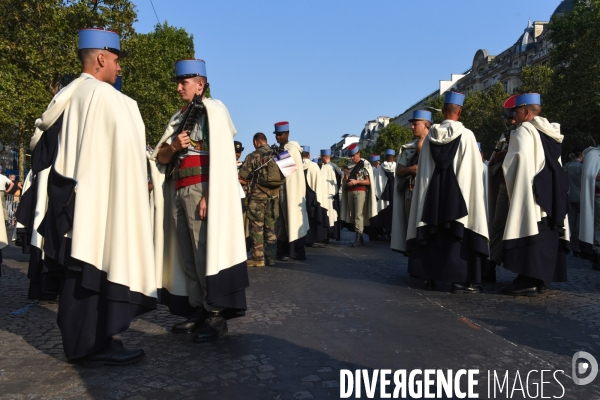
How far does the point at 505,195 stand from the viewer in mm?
7691

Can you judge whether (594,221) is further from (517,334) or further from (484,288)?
(517,334)

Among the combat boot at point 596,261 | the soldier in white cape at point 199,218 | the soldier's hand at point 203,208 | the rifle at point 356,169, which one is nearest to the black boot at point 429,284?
the soldier in white cape at point 199,218

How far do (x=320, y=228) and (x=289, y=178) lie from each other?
9.41 feet

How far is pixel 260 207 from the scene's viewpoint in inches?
408

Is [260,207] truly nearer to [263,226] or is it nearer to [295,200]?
[263,226]

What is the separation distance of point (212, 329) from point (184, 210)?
3.12ft

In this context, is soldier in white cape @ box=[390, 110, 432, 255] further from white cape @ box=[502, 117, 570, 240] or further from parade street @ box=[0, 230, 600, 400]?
white cape @ box=[502, 117, 570, 240]

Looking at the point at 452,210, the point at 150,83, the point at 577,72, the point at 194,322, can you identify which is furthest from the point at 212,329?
the point at 577,72

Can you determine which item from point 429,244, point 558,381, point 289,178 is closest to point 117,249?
point 558,381

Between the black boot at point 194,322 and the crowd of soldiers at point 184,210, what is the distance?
11mm

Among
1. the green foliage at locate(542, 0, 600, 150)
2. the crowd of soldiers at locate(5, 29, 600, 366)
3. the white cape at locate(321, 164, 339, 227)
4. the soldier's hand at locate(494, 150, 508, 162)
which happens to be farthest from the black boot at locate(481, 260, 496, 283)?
the green foliage at locate(542, 0, 600, 150)

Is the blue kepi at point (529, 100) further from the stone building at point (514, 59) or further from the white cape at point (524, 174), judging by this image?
the stone building at point (514, 59)

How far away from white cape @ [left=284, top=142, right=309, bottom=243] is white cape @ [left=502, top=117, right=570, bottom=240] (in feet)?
14.6

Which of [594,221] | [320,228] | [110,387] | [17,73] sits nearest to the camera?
[110,387]
